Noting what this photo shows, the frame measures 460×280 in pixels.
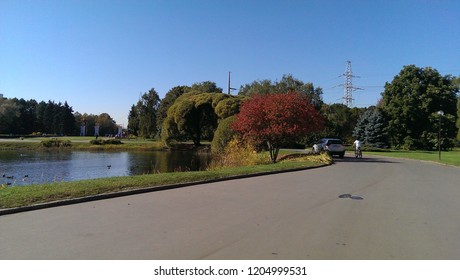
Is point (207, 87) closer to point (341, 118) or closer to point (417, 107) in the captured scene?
point (341, 118)

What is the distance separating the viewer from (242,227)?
705cm

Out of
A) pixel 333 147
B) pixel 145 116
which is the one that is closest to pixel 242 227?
pixel 333 147

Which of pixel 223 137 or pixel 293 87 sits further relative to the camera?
pixel 293 87

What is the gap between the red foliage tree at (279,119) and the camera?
81.7 ft

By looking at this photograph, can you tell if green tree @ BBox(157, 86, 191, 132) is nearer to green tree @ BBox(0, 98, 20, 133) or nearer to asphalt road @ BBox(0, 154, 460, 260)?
green tree @ BBox(0, 98, 20, 133)

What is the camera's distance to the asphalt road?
5.62 metres

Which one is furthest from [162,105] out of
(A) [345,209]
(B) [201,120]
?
(A) [345,209]

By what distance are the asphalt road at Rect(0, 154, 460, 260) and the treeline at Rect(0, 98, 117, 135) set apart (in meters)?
97.8

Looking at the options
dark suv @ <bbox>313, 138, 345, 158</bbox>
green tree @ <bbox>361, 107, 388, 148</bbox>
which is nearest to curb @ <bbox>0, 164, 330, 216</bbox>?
dark suv @ <bbox>313, 138, 345, 158</bbox>

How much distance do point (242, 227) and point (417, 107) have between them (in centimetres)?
5634

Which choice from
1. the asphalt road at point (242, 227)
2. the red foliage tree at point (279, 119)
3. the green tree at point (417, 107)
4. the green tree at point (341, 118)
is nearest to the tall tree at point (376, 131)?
the green tree at point (417, 107)

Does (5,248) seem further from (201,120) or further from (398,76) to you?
(398,76)

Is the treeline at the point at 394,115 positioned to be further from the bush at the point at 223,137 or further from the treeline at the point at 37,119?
the treeline at the point at 37,119

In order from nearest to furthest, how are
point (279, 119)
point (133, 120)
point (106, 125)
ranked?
point (279, 119) < point (133, 120) < point (106, 125)
